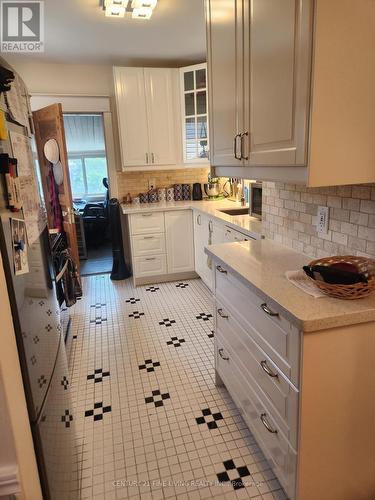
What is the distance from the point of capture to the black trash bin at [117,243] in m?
4.07

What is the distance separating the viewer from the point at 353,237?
143 cm

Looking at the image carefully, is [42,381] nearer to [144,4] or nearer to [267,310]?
[267,310]

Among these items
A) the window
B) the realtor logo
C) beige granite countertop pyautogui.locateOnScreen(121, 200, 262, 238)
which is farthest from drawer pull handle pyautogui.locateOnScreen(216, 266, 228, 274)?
the window

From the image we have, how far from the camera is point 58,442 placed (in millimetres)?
1222

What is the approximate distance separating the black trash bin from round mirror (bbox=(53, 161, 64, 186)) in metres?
0.71

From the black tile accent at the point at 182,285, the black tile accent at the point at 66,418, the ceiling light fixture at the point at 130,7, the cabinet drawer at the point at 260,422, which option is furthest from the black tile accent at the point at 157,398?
the ceiling light fixture at the point at 130,7

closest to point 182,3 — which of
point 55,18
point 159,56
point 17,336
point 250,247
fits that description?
point 55,18

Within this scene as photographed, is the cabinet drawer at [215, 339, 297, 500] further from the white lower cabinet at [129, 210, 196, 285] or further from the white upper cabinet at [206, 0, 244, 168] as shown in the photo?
the white lower cabinet at [129, 210, 196, 285]

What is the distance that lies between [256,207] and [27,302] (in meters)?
2.26

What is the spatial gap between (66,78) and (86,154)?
4.46 meters

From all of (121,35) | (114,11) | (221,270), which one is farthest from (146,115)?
(221,270)

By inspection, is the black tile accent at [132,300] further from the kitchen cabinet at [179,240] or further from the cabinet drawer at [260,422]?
the cabinet drawer at [260,422]

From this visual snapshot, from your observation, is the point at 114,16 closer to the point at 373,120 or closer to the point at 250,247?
the point at 250,247

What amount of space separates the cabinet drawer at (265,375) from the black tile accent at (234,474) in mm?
424
